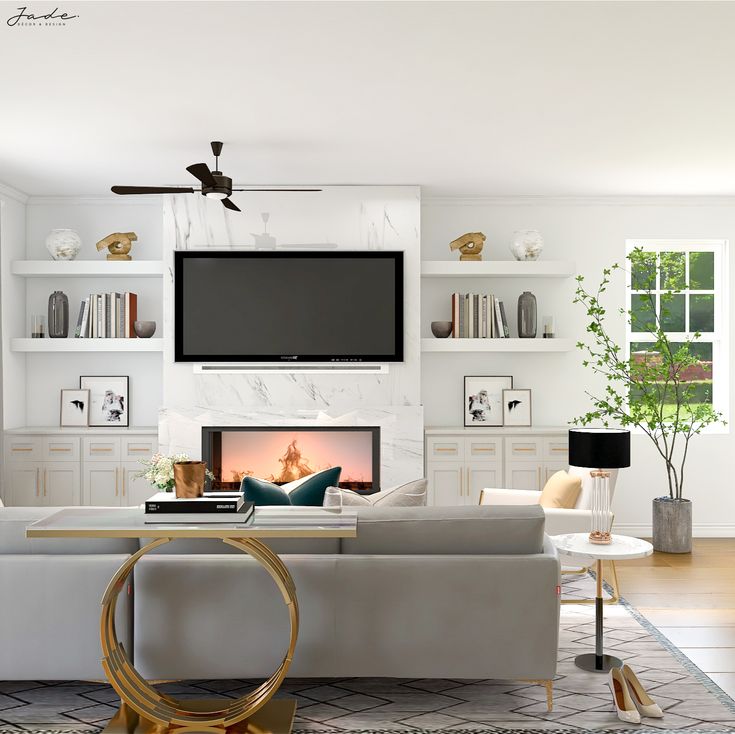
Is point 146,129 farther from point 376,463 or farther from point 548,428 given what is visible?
point 548,428

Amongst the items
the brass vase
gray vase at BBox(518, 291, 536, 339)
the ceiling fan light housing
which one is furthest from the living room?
the ceiling fan light housing

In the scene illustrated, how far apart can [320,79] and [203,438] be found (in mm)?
3094

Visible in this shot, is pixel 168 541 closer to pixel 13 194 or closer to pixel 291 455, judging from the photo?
pixel 291 455

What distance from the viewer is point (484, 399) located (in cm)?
647

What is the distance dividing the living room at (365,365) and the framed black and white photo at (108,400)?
2 cm

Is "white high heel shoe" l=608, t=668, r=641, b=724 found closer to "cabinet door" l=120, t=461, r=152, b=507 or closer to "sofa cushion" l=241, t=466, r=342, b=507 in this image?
Result: "sofa cushion" l=241, t=466, r=342, b=507

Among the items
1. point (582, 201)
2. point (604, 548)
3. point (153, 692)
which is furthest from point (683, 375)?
point (153, 692)

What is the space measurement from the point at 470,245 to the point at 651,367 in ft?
5.66

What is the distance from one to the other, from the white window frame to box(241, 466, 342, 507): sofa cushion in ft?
12.5

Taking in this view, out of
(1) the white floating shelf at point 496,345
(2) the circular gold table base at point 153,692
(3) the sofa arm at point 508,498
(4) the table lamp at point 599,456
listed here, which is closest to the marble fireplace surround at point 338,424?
(1) the white floating shelf at point 496,345

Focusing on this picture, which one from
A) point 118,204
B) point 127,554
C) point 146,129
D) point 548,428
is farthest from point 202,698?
point 118,204

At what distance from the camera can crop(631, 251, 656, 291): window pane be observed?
20.9 ft

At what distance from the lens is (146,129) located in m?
4.57

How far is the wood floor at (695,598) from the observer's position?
3758 millimetres
